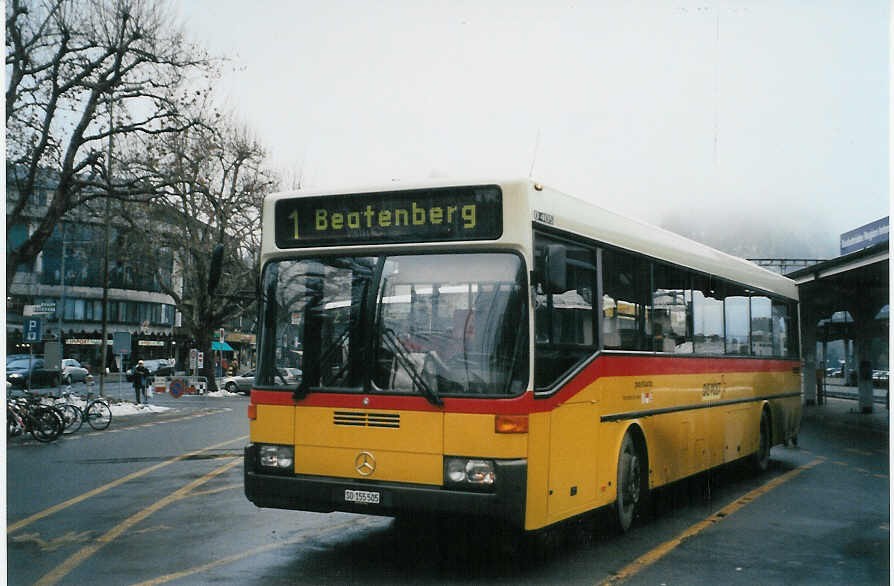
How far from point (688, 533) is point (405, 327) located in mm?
3901

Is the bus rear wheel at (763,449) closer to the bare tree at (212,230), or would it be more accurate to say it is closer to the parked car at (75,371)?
the bare tree at (212,230)

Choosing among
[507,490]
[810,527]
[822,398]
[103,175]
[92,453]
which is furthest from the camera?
[822,398]

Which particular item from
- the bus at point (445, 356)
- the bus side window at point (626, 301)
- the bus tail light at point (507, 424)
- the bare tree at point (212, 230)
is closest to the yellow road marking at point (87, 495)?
the bus at point (445, 356)

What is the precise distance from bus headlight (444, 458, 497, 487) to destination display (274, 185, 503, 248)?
66.1 inches

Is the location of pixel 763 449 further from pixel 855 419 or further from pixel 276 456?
pixel 855 419

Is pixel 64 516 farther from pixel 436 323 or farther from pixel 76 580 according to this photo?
pixel 436 323

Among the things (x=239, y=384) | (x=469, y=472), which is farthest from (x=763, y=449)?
(x=239, y=384)

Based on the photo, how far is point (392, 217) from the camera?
25.4 ft

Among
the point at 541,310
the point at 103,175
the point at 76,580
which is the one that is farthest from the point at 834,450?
the point at 103,175

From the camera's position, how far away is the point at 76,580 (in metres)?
7.16

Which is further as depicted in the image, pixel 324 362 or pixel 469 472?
pixel 324 362

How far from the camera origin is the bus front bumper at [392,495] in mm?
7004

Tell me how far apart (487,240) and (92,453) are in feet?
43.0

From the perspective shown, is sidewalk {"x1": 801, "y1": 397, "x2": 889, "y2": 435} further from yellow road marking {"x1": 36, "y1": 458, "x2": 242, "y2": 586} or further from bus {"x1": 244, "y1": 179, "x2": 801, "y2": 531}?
bus {"x1": 244, "y1": 179, "x2": 801, "y2": 531}
